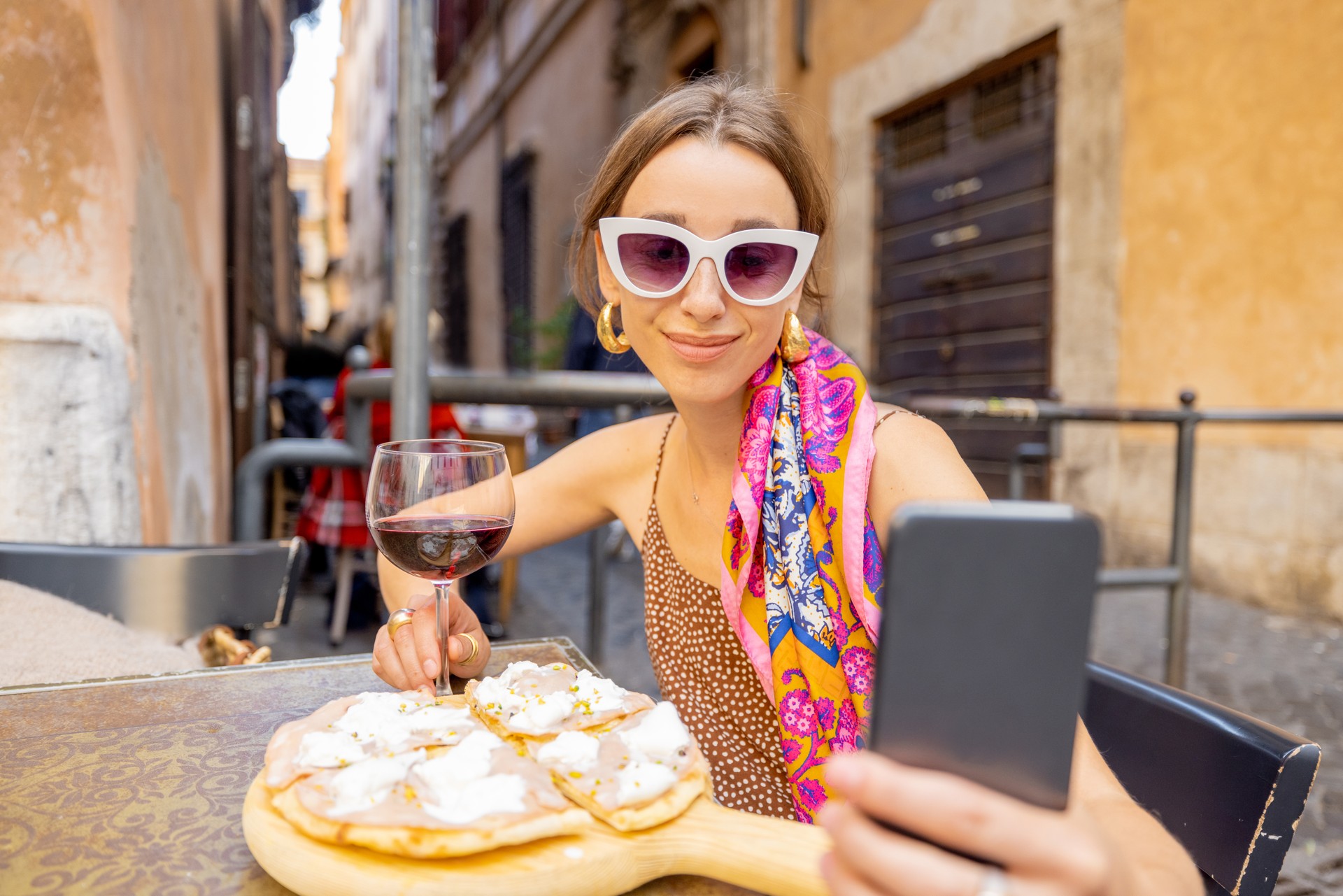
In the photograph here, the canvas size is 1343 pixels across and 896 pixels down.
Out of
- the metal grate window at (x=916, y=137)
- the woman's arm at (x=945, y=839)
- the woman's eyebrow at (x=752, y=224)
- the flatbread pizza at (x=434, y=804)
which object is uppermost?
the metal grate window at (x=916, y=137)

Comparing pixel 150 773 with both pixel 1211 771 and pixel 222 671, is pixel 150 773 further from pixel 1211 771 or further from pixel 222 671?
pixel 1211 771

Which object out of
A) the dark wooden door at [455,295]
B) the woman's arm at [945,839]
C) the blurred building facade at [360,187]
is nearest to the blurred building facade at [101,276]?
the woman's arm at [945,839]

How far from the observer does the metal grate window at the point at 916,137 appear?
6586mm

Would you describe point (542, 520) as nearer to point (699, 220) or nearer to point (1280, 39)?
point (699, 220)

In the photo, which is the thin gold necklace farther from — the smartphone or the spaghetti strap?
the smartphone

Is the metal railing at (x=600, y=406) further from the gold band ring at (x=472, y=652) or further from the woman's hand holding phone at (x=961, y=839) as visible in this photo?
the woman's hand holding phone at (x=961, y=839)

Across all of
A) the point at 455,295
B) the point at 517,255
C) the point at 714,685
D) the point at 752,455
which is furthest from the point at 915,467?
the point at 455,295

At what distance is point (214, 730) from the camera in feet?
2.99

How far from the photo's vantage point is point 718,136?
119 centimetres

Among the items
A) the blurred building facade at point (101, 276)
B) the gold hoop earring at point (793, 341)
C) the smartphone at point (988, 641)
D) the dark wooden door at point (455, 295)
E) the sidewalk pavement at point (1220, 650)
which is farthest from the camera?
the dark wooden door at point (455, 295)

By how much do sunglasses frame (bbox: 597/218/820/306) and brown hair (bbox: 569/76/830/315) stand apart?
0.40 feet

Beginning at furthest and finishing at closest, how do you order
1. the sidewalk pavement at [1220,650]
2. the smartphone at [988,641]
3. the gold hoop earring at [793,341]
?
the sidewalk pavement at [1220,650] < the gold hoop earring at [793,341] < the smartphone at [988,641]

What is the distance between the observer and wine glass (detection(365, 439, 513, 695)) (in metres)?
0.94

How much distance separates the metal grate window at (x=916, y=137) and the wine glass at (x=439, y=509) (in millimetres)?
6352
